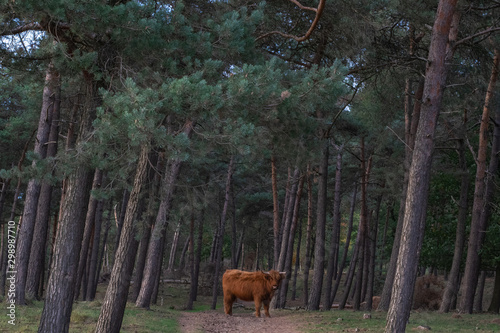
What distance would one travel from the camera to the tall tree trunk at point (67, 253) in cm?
768

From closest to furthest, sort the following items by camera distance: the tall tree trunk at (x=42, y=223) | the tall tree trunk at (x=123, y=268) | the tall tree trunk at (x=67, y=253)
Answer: the tall tree trunk at (x=67, y=253)
the tall tree trunk at (x=123, y=268)
the tall tree trunk at (x=42, y=223)

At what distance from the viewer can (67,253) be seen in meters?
7.85

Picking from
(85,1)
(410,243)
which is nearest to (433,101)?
(410,243)

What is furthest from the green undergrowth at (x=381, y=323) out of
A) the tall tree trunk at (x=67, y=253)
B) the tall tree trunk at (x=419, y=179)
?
the tall tree trunk at (x=67, y=253)

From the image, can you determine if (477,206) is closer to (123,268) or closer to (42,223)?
(123,268)

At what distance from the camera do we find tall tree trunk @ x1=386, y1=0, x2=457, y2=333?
8227 millimetres

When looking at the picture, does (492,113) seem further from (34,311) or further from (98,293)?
(98,293)

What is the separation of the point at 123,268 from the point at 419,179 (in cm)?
541

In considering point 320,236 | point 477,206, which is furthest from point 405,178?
point 320,236

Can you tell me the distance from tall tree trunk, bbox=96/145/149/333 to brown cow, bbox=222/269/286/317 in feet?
17.6

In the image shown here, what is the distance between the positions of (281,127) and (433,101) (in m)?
2.76

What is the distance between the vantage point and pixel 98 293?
2767 cm

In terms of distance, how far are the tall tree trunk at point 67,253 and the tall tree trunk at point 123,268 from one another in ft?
2.05

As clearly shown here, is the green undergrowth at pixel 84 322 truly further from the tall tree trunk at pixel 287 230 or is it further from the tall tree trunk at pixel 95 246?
the tall tree trunk at pixel 95 246
